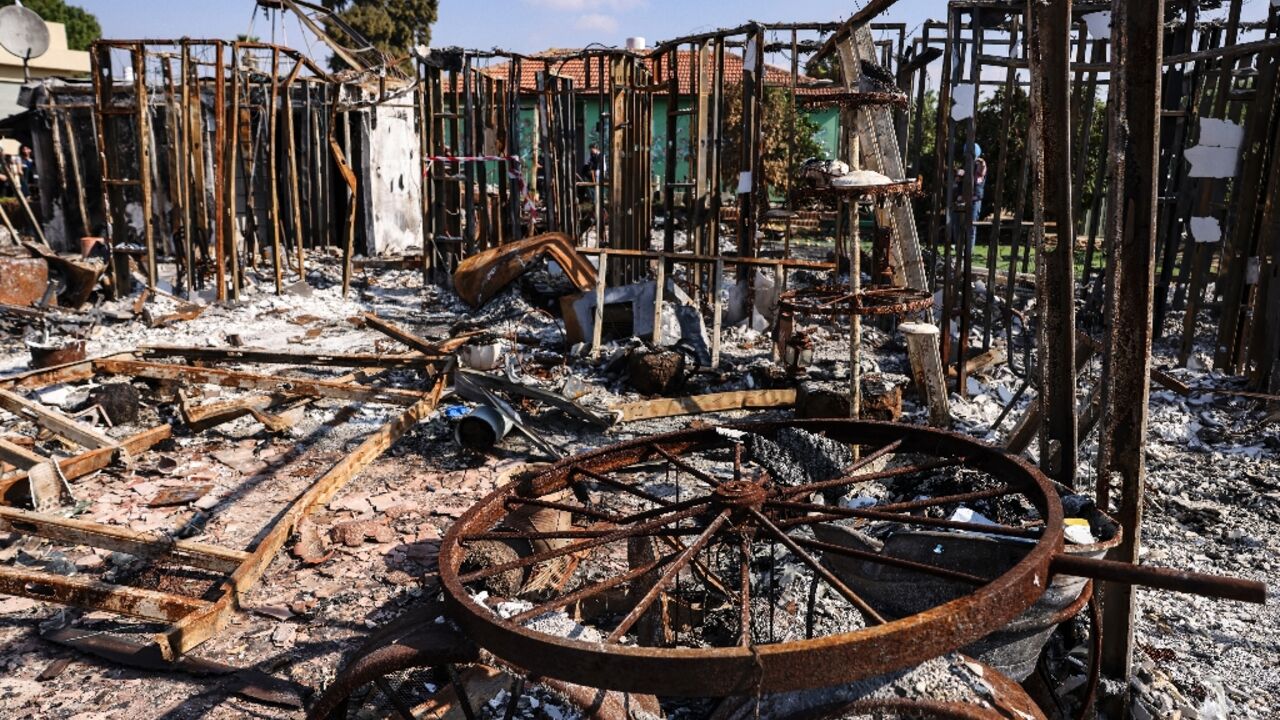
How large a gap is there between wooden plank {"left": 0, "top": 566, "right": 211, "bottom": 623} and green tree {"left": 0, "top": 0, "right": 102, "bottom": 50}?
41.9 m

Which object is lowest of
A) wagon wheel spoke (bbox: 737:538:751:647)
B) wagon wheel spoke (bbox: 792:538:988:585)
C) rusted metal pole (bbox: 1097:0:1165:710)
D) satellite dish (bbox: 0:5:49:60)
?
wagon wheel spoke (bbox: 737:538:751:647)

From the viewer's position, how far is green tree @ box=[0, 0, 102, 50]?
37.9 metres

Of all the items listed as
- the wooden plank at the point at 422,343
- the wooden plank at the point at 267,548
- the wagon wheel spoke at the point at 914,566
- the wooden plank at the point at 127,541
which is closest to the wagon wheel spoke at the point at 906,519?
the wagon wheel spoke at the point at 914,566

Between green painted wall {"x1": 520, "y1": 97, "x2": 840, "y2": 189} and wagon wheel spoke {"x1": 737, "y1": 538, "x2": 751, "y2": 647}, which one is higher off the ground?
green painted wall {"x1": 520, "y1": 97, "x2": 840, "y2": 189}

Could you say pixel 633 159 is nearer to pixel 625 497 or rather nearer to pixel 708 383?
pixel 708 383

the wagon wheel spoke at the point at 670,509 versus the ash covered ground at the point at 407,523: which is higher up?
the wagon wheel spoke at the point at 670,509

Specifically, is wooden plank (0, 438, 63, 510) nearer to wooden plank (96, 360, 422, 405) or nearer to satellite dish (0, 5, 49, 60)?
wooden plank (96, 360, 422, 405)

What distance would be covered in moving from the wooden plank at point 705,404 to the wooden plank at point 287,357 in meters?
1.82

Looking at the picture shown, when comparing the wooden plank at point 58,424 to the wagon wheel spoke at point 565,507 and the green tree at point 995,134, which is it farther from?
the green tree at point 995,134

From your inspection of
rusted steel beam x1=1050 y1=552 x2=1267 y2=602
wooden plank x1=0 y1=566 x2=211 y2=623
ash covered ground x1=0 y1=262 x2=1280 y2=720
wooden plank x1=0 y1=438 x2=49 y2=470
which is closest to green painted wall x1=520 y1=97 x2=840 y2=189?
ash covered ground x1=0 y1=262 x2=1280 y2=720

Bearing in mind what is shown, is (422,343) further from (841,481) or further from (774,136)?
(774,136)

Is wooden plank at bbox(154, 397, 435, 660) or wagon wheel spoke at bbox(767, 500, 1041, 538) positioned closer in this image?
wagon wheel spoke at bbox(767, 500, 1041, 538)

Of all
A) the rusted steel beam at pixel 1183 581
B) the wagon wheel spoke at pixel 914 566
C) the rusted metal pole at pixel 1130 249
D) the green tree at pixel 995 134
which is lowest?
the wagon wheel spoke at pixel 914 566

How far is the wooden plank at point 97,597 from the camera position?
393 centimetres
